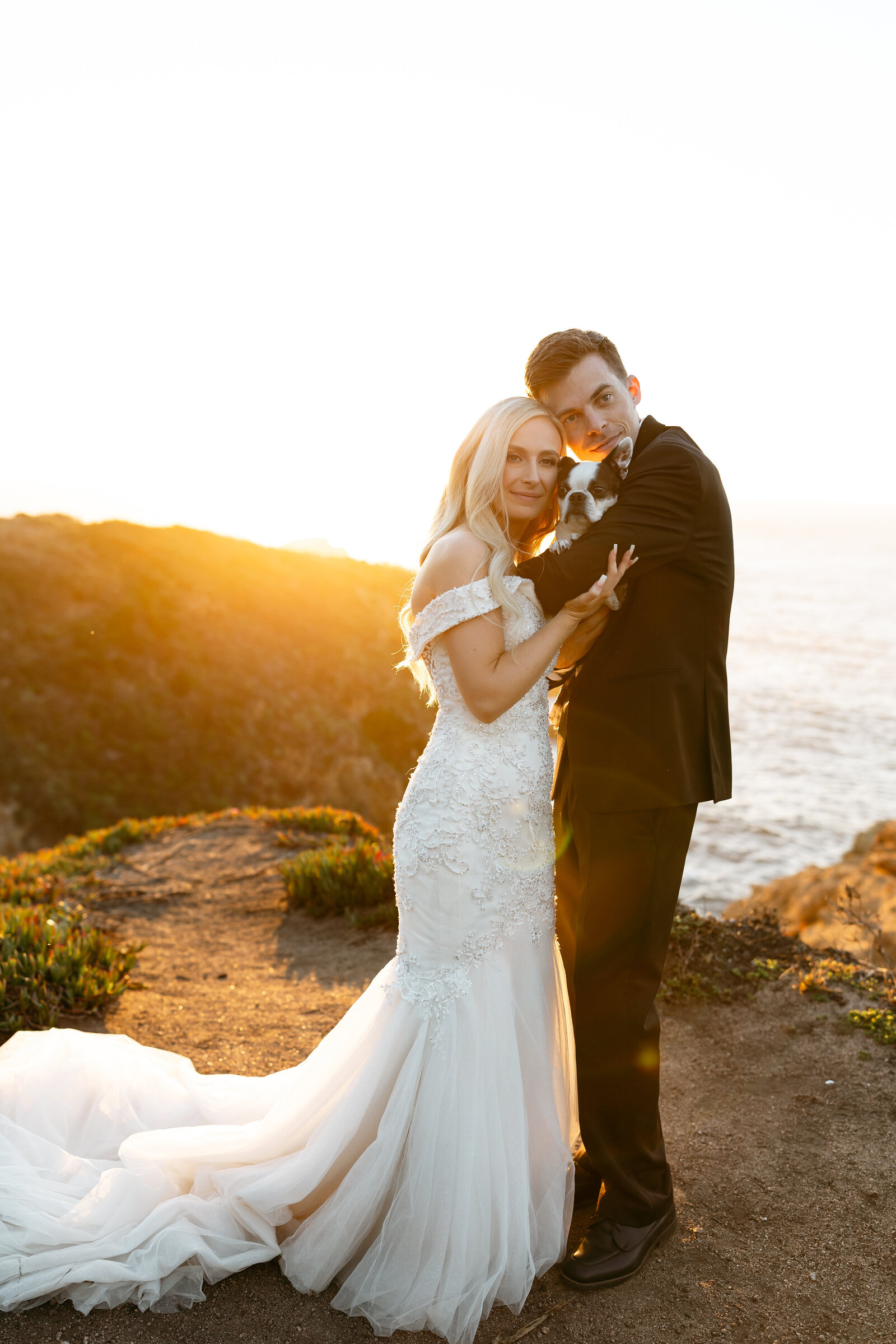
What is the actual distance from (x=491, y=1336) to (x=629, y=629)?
2496mm

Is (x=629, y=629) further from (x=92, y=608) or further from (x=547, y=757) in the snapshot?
(x=92, y=608)

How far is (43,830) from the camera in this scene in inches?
662

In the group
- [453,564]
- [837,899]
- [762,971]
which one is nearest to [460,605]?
[453,564]

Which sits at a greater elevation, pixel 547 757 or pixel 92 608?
pixel 92 608

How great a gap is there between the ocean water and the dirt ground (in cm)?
682

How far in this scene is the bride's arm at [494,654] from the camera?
313 cm

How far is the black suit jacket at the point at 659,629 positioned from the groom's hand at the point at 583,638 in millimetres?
39

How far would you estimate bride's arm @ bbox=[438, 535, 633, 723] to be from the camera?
3135 millimetres

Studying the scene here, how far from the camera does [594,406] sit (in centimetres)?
346

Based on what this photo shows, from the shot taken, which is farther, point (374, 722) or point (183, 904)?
point (374, 722)

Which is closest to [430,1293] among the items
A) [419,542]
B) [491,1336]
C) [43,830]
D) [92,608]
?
[491,1336]

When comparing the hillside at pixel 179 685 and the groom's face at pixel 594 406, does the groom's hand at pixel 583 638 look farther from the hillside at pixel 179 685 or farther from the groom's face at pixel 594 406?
the hillside at pixel 179 685

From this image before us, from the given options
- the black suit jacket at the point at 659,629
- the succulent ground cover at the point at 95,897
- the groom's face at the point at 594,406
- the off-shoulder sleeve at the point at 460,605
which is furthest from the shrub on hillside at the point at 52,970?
the groom's face at the point at 594,406

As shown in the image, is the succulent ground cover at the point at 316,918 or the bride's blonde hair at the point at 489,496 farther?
the succulent ground cover at the point at 316,918
